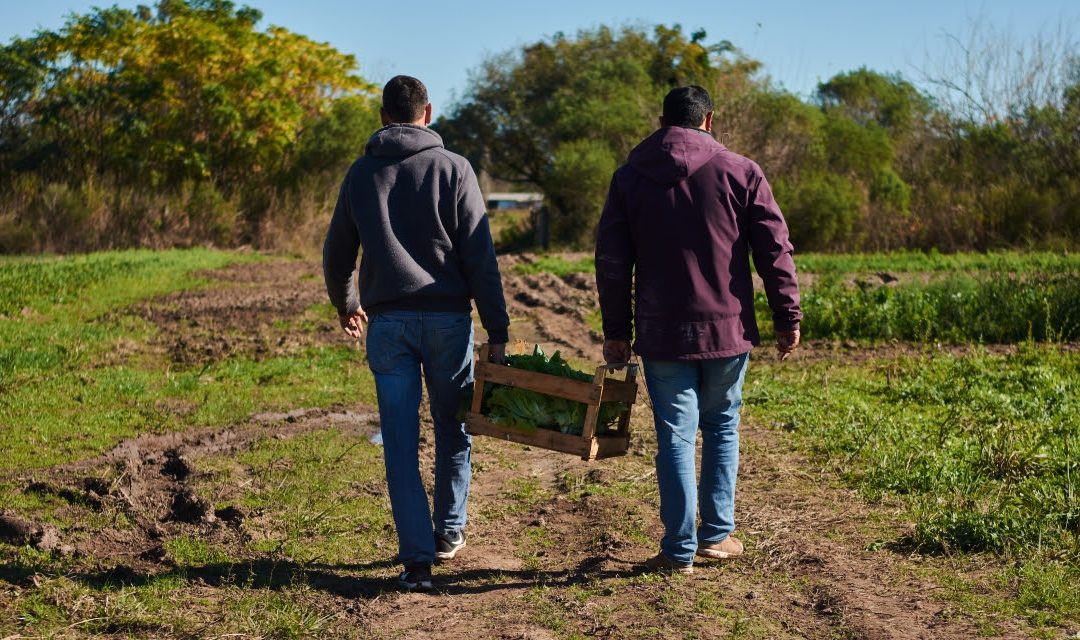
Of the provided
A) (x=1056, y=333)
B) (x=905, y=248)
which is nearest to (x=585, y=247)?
(x=905, y=248)

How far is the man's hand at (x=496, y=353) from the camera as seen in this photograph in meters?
5.32

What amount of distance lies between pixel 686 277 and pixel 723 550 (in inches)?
54.9

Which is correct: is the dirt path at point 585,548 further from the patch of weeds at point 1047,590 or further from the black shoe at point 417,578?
the patch of weeds at point 1047,590

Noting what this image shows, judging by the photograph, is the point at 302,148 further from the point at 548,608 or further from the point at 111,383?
the point at 548,608

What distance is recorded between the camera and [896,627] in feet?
15.7

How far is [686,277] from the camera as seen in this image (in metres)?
5.17

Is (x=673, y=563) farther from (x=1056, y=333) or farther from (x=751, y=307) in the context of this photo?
(x=1056, y=333)

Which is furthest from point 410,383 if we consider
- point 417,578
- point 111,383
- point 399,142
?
point 111,383

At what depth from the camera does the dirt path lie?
16.0ft

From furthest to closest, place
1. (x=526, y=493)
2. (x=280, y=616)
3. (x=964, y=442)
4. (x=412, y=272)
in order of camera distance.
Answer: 1. (x=964, y=442)
2. (x=526, y=493)
3. (x=412, y=272)
4. (x=280, y=616)

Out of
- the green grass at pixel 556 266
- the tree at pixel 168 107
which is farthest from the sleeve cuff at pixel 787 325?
the tree at pixel 168 107

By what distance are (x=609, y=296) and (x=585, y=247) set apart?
23.6 metres

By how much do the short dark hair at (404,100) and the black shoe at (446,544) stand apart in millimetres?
2013

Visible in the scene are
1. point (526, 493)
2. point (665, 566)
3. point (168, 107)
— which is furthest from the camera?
point (168, 107)
